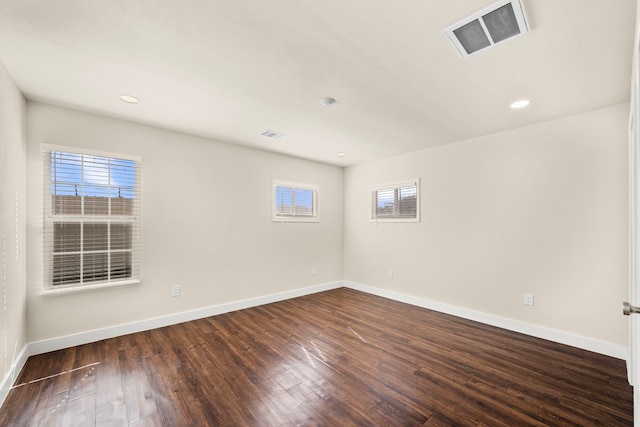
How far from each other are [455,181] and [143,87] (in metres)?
3.85

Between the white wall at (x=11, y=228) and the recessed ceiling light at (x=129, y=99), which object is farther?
the recessed ceiling light at (x=129, y=99)

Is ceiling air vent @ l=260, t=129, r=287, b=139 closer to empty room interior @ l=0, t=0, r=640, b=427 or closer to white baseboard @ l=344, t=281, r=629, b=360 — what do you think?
empty room interior @ l=0, t=0, r=640, b=427

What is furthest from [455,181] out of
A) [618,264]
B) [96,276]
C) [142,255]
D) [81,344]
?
[81,344]

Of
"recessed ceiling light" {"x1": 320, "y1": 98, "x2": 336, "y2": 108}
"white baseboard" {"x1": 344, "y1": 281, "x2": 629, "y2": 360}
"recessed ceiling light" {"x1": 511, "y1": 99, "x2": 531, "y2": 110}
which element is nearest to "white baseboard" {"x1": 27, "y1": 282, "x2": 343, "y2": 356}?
"white baseboard" {"x1": 344, "y1": 281, "x2": 629, "y2": 360}

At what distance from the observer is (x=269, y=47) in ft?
6.03

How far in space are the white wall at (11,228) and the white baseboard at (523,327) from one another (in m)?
4.45

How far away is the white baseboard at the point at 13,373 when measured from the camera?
6.57 ft

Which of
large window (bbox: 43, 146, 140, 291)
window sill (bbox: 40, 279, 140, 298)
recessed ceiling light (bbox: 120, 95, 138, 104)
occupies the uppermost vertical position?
recessed ceiling light (bbox: 120, 95, 138, 104)

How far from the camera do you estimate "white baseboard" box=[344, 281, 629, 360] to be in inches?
106

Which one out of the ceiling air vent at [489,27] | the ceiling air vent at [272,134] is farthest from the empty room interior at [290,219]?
the ceiling air vent at [272,134]

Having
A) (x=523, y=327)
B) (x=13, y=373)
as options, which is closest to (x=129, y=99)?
(x=13, y=373)

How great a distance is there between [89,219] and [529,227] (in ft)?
16.3

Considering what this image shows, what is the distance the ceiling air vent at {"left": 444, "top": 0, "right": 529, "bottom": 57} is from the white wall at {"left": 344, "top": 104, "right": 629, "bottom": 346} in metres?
2.02

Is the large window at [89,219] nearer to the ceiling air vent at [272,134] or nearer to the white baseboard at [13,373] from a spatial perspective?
the white baseboard at [13,373]
